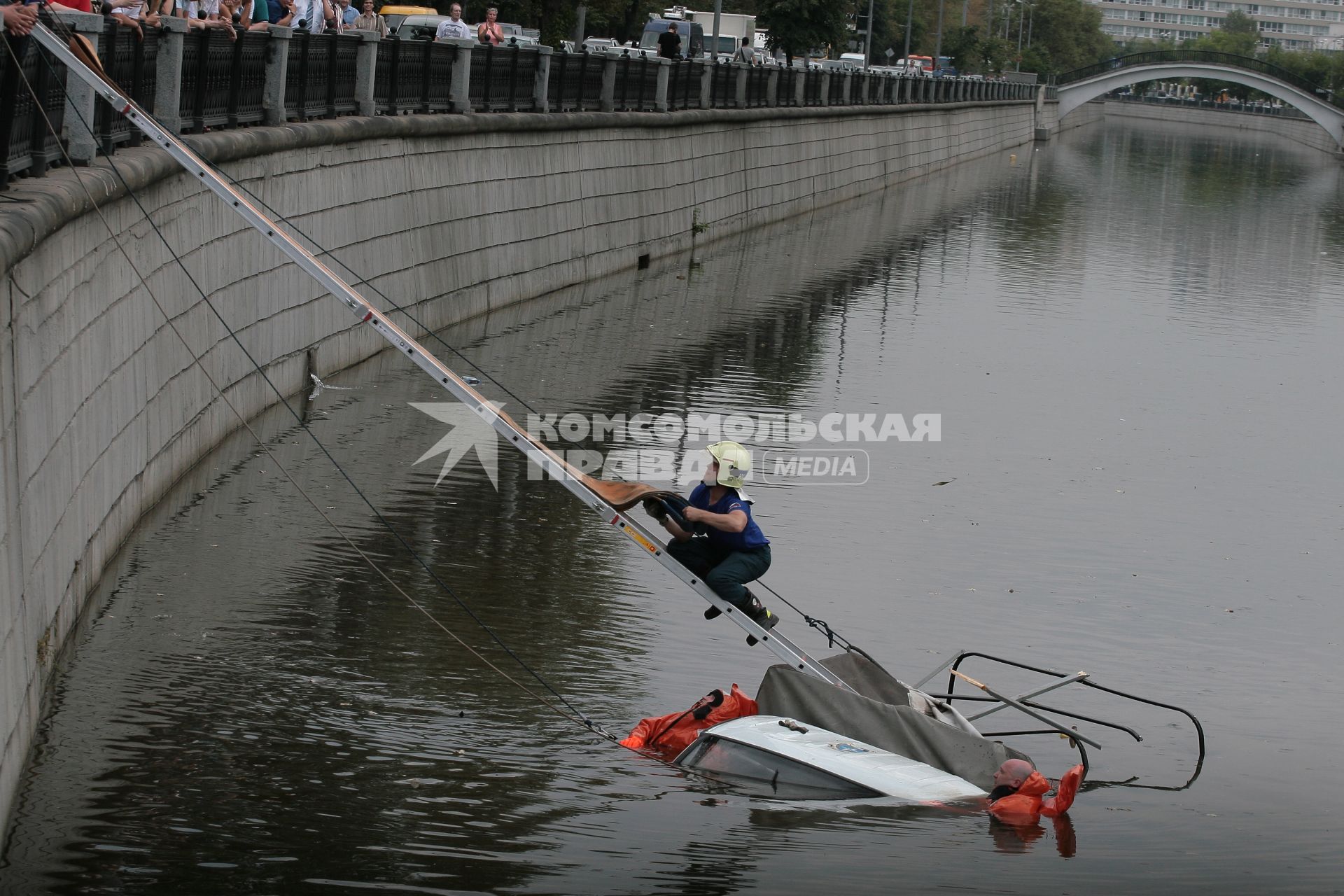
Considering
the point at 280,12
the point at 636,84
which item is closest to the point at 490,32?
the point at 636,84

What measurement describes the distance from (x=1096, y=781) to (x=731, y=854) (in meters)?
2.56

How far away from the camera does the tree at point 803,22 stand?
194 feet

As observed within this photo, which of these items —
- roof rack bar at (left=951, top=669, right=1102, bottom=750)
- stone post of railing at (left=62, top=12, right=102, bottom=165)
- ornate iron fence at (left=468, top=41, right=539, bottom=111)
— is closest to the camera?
roof rack bar at (left=951, top=669, right=1102, bottom=750)

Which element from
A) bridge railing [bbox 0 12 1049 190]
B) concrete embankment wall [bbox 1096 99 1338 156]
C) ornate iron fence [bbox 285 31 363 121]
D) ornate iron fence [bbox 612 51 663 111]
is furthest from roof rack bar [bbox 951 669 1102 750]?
concrete embankment wall [bbox 1096 99 1338 156]

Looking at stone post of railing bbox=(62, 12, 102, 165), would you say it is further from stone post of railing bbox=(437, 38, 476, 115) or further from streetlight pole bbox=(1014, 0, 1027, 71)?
streetlight pole bbox=(1014, 0, 1027, 71)

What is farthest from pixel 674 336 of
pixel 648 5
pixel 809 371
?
pixel 648 5

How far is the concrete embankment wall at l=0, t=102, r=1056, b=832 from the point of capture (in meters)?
8.95

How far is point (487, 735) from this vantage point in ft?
31.6

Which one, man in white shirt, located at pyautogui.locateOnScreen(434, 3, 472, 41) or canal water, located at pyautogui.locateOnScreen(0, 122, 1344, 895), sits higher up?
man in white shirt, located at pyautogui.locateOnScreen(434, 3, 472, 41)

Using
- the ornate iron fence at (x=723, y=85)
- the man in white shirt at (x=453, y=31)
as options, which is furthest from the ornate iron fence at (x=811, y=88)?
the man in white shirt at (x=453, y=31)

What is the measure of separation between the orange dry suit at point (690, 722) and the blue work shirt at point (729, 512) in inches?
29.6

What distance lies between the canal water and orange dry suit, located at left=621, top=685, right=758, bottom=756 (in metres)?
0.19

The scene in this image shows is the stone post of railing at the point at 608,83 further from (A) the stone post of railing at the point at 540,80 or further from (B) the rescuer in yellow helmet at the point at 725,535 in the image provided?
(B) the rescuer in yellow helmet at the point at 725,535

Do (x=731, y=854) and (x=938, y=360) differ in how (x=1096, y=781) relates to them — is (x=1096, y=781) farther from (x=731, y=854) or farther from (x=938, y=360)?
(x=938, y=360)
